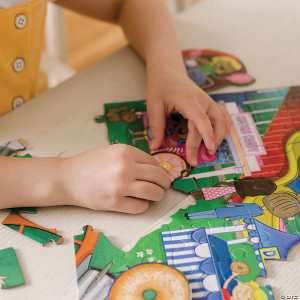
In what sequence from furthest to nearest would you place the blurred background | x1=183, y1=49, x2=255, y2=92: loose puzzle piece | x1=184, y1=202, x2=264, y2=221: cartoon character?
the blurred background → x1=183, y1=49, x2=255, y2=92: loose puzzle piece → x1=184, y1=202, x2=264, y2=221: cartoon character

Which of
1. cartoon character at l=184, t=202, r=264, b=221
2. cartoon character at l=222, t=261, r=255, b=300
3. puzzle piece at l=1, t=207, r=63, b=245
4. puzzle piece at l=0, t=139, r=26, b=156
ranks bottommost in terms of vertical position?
cartoon character at l=222, t=261, r=255, b=300

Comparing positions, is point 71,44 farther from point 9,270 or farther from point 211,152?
point 9,270

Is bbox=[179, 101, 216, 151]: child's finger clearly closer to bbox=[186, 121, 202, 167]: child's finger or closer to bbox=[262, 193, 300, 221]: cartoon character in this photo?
bbox=[186, 121, 202, 167]: child's finger

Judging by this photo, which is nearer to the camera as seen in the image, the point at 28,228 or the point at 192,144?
the point at 28,228

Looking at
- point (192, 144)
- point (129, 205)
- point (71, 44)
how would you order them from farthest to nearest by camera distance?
point (71, 44)
point (192, 144)
point (129, 205)

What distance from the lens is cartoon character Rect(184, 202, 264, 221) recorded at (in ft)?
1.84

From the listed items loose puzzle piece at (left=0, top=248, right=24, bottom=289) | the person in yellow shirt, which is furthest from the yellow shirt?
loose puzzle piece at (left=0, top=248, right=24, bottom=289)

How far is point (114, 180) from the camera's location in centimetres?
56

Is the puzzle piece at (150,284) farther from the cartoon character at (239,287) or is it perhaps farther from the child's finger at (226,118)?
the child's finger at (226,118)

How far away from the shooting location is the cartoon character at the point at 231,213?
22.1 inches

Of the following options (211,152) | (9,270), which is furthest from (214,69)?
(9,270)

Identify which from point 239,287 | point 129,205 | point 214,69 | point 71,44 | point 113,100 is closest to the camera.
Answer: point 239,287

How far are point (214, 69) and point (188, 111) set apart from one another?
11.1 inches

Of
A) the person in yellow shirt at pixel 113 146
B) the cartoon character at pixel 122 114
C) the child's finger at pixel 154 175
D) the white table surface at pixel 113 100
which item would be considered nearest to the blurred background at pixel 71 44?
the white table surface at pixel 113 100
